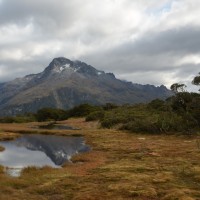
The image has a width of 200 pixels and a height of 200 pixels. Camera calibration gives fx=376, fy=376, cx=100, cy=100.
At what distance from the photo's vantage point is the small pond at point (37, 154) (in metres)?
49.7

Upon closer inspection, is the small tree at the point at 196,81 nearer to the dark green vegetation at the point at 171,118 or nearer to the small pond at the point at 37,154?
the dark green vegetation at the point at 171,118

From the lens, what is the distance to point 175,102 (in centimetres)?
11112

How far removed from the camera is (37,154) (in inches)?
2469

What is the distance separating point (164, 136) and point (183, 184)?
47864 millimetres

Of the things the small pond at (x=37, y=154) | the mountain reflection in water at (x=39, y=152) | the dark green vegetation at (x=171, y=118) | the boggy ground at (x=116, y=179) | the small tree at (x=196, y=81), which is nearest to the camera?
the boggy ground at (x=116, y=179)

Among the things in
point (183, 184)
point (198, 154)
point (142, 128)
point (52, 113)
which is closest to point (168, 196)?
point (183, 184)

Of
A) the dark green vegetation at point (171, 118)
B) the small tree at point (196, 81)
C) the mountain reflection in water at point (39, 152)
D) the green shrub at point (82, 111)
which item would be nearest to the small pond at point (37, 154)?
the mountain reflection in water at point (39, 152)

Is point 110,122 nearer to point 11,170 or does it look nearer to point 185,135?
point 185,135

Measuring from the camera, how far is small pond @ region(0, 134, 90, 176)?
49.7 meters

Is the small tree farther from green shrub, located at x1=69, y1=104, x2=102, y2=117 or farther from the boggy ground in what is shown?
green shrub, located at x1=69, y1=104, x2=102, y2=117

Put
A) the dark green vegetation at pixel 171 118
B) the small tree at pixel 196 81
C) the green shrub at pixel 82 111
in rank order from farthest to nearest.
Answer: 1. the green shrub at pixel 82 111
2. the small tree at pixel 196 81
3. the dark green vegetation at pixel 171 118

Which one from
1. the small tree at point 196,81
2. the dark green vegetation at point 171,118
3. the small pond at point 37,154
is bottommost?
the small pond at point 37,154

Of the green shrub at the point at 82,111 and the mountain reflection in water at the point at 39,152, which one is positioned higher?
the green shrub at the point at 82,111

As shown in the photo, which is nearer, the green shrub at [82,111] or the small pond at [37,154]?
the small pond at [37,154]
